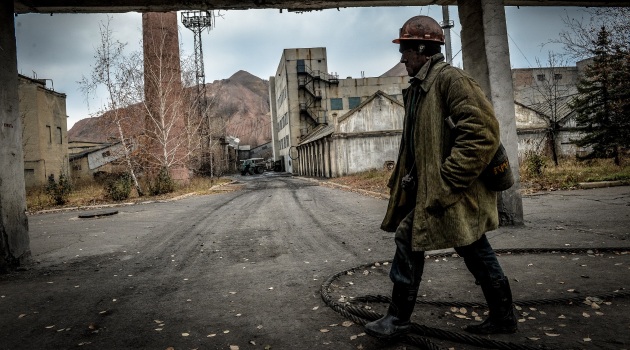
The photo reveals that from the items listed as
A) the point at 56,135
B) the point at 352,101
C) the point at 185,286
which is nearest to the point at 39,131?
the point at 56,135

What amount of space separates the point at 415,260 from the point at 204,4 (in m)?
5.96

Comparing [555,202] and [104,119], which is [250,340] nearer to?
[555,202]

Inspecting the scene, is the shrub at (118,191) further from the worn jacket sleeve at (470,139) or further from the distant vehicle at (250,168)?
the distant vehicle at (250,168)

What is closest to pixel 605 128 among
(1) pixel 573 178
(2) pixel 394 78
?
(1) pixel 573 178

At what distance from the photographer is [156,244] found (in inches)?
275

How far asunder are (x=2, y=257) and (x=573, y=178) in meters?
15.5

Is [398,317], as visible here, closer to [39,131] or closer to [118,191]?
[118,191]

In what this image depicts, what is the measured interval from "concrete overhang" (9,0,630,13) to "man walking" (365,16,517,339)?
4.81 meters

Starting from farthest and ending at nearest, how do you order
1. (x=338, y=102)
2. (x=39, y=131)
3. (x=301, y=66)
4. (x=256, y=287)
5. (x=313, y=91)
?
1. (x=301, y=66)
2. (x=338, y=102)
3. (x=313, y=91)
4. (x=39, y=131)
5. (x=256, y=287)

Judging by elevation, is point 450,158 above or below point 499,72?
below

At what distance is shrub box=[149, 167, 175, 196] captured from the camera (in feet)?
62.4

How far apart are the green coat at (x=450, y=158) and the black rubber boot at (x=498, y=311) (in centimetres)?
43

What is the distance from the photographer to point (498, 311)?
257 cm

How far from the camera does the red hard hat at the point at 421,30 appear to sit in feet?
8.34
